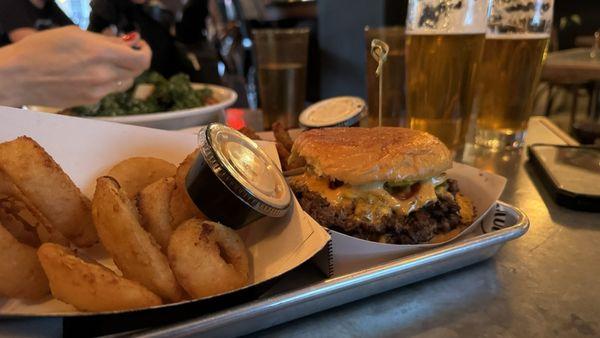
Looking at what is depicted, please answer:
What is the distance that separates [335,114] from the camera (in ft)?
4.56

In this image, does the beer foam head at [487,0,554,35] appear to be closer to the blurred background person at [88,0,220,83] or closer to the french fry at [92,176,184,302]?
the french fry at [92,176,184,302]

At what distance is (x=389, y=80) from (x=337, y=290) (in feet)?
3.81

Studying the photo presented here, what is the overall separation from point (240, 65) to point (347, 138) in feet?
18.1

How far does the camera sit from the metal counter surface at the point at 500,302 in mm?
607

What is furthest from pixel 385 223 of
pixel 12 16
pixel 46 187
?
pixel 12 16

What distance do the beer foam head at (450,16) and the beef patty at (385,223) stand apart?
67 cm

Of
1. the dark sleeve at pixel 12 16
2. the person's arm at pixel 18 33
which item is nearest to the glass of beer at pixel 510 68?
the person's arm at pixel 18 33

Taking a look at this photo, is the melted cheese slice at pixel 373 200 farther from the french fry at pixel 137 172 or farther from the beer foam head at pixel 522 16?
the beer foam head at pixel 522 16

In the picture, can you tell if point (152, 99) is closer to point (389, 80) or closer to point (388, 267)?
point (389, 80)

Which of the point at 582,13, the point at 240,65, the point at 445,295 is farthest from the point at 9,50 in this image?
the point at 582,13

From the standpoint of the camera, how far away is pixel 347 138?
0.84 metres

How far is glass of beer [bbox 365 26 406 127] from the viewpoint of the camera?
1571 millimetres

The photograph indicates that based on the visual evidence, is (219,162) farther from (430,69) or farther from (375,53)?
(430,69)

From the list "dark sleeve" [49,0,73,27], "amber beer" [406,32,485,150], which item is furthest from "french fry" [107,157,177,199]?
"dark sleeve" [49,0,73,27]
